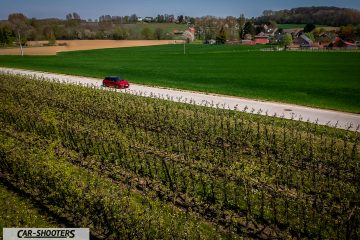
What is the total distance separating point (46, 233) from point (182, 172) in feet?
19.5

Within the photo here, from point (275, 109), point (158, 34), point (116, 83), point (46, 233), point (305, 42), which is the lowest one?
point (46, 233)

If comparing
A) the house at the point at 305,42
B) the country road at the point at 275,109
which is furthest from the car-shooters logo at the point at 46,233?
the house at the point at 305,42

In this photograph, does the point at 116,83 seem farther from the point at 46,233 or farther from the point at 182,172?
the point at 46,233

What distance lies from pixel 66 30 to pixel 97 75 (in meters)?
96.6

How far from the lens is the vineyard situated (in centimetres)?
1037

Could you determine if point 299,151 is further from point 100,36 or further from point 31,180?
point 100,36

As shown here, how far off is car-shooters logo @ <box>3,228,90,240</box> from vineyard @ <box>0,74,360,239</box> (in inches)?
18.4

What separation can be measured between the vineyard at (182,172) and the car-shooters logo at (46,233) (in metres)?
0.47

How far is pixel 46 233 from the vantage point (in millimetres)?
10156

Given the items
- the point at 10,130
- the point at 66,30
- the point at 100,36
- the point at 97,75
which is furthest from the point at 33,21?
the point at 10,130

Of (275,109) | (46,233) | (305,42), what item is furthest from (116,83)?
(305,42)

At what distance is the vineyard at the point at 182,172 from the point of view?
408 inches

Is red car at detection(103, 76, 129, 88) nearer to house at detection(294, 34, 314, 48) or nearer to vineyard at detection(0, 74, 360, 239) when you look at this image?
vineyard at detection(0, 74, 360, 239)

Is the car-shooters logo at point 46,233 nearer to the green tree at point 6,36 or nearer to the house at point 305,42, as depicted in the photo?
the green tree at point 6,36
